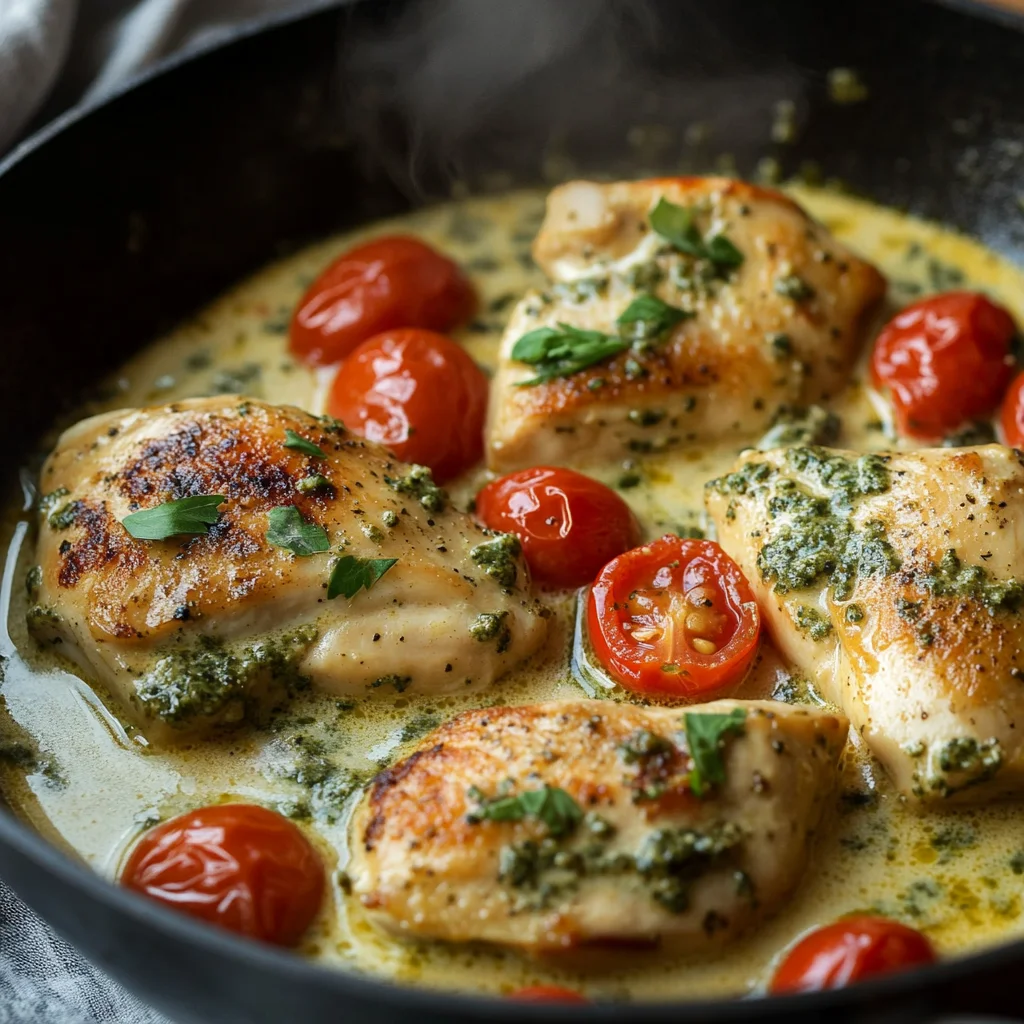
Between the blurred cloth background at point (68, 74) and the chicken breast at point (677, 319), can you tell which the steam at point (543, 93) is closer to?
the blurred cloth background at point (68, 74)

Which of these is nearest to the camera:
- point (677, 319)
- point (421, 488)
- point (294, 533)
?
point (294, 533)

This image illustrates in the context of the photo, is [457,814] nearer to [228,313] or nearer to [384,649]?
[384,649]

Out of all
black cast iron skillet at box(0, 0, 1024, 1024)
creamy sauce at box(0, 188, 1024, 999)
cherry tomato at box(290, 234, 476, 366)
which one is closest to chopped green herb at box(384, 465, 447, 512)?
creamy sauce at box(0, 188, 1024, 999)

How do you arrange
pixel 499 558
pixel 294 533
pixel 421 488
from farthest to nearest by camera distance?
pixel 421 488, pixel 499 558, pixel 294 533

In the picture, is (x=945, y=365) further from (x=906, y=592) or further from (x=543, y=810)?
(x=543, y=810)

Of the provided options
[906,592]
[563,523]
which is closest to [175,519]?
[563,523]

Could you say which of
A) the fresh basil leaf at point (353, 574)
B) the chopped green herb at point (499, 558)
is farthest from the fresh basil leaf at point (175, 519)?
the chopped green herb at point (499, 558)

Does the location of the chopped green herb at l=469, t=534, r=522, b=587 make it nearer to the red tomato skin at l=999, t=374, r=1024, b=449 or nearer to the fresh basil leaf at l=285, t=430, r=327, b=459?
the fresh basil leaf at l=285, t=430, r=327, b=459
